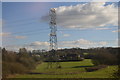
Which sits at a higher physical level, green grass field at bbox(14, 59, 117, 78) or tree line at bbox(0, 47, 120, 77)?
tree line at bbox(0, 47, 120, 77)

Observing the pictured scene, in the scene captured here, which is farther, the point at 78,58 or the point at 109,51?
the point at 78,58

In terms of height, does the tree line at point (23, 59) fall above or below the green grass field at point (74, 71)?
above

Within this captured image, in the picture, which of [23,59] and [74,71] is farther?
[74,71]

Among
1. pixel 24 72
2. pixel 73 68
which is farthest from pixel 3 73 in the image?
pixel 73 68

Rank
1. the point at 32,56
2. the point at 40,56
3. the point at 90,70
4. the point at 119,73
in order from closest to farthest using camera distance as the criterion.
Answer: the point at 119,73
the point at 32,56
the point at 40,56
the point at 90,70

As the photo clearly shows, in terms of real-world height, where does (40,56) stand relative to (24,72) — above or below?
above

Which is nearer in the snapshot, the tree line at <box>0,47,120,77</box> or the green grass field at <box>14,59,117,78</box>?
the tree line at <box>0,47,120,77</box>

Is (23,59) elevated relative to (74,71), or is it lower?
elevated

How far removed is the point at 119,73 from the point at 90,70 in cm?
721

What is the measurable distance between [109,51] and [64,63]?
3.94 m

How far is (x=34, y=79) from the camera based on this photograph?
26.7 feet

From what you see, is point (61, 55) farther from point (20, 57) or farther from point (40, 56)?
point (20, 57)

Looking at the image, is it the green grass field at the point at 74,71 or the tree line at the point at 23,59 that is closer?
the tree line at the point at 23,59

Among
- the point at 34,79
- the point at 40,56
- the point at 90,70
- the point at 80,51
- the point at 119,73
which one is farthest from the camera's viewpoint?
the point at 90,70
